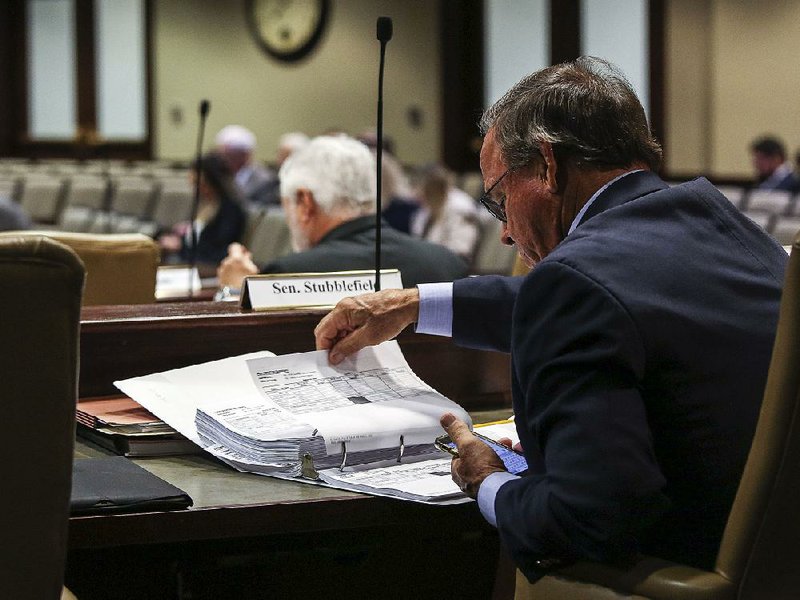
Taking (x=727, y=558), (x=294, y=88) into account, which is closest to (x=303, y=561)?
(x=727, y=558)

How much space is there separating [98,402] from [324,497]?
0.54m

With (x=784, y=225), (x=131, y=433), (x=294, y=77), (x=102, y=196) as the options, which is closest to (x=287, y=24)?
(x=294, y=77)

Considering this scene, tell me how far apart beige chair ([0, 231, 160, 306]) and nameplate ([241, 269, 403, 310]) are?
90 cm

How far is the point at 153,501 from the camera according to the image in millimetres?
1344

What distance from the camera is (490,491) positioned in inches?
51.1

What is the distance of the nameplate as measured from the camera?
1.93m

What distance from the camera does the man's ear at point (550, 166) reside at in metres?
1.33

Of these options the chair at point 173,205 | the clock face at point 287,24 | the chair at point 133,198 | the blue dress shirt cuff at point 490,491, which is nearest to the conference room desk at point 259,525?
the blue dress shirt cuff at point 490,491

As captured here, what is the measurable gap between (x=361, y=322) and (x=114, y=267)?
1.20 metres

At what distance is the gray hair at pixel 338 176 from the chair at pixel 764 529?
1969mm

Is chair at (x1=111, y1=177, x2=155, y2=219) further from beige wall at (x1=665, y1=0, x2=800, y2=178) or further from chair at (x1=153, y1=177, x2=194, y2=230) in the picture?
beige wall at (x1=665, y1=0, x2=800, y2=178)

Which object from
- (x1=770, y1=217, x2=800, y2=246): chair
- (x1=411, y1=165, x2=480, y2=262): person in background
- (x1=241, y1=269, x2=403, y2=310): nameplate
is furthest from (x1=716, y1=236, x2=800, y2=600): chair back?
(x1=411, y1=165, x2=480, y2=262): person in background

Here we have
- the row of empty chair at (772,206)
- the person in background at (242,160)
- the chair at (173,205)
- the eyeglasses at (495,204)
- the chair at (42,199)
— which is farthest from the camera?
the chair at (42,199)

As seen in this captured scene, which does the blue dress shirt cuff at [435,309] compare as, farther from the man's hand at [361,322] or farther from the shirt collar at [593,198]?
the shirt collar at [593,198]
